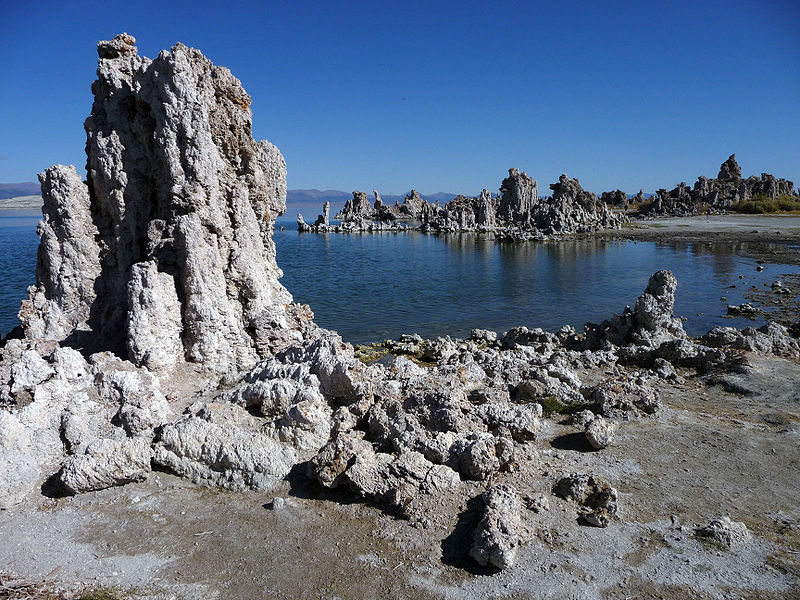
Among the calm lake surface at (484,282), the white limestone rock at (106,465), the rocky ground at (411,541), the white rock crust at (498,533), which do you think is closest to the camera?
the rocky ground at (411,541)

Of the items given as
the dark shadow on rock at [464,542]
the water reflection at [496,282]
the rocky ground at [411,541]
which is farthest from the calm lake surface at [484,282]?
the dark shadow on rock at [464,542]

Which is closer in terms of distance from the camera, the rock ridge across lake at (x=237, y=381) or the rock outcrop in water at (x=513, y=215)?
the rock ridge across lake at (x=237, y=381)

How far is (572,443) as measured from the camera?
10258 mm

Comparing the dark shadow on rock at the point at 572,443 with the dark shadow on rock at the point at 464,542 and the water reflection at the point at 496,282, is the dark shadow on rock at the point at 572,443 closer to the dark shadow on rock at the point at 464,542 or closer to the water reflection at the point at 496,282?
the dark shadow on rock at the point at 464,542

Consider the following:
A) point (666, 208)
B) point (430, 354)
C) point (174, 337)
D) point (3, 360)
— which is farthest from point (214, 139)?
point (666, 208)

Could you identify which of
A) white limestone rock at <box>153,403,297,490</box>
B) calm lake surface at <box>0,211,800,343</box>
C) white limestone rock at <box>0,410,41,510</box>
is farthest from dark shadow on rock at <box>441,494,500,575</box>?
calm lake surface at <box>0,211,800,343</box>

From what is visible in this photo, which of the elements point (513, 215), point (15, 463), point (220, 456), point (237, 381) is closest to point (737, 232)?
point (513, 215)

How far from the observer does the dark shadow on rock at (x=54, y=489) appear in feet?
25.9

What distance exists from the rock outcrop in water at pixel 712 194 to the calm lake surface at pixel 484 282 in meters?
52.2

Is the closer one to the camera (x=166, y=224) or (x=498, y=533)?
(x=498, y=533)

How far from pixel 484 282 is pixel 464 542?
130 feet

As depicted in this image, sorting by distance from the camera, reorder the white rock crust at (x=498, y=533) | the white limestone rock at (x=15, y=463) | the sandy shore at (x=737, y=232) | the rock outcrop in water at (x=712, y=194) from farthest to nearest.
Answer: the rock outcrop in water at (x=712, y=194) < the sandy shore at (x=737, y=232) < the white limestone rock at (x=15, y=463) < the white rock crust at (x=498, y=533)

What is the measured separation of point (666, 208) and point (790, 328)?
106880 mm

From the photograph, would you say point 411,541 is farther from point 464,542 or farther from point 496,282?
point 496,282
